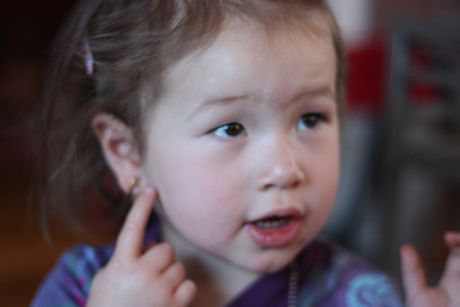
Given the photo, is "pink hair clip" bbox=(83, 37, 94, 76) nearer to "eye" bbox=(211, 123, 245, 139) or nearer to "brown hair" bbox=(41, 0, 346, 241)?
"brown hair" bbox=(41, 0, 346, 241)

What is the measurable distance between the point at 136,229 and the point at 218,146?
163 millimetres

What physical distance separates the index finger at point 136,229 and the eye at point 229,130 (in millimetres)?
141

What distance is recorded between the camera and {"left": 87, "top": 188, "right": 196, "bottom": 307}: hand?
0.74 m

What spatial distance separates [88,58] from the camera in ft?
2.78

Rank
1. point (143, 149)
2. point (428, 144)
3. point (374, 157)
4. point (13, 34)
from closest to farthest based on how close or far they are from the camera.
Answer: point (143, 149), point (428, 144), point (374, 157), point (13, 34)

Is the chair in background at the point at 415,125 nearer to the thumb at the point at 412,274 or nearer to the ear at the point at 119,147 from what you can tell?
the thumb at the point at 412,274

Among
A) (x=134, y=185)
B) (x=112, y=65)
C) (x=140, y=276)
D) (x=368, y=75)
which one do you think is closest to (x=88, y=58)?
(x=112, y=65)

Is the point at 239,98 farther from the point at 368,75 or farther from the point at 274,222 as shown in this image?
the point at 368,75

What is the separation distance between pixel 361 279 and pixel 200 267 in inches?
9.2

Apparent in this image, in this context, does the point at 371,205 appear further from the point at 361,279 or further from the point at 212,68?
the point at 212,68

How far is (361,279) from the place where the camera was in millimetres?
886

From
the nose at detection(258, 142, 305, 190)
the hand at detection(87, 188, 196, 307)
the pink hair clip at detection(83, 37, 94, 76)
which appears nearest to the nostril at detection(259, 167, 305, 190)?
the nose at detection(258, 142, 305, 190)

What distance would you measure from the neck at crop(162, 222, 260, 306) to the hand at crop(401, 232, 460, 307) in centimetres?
21

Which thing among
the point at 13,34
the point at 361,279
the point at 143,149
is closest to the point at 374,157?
the point at 361,279
